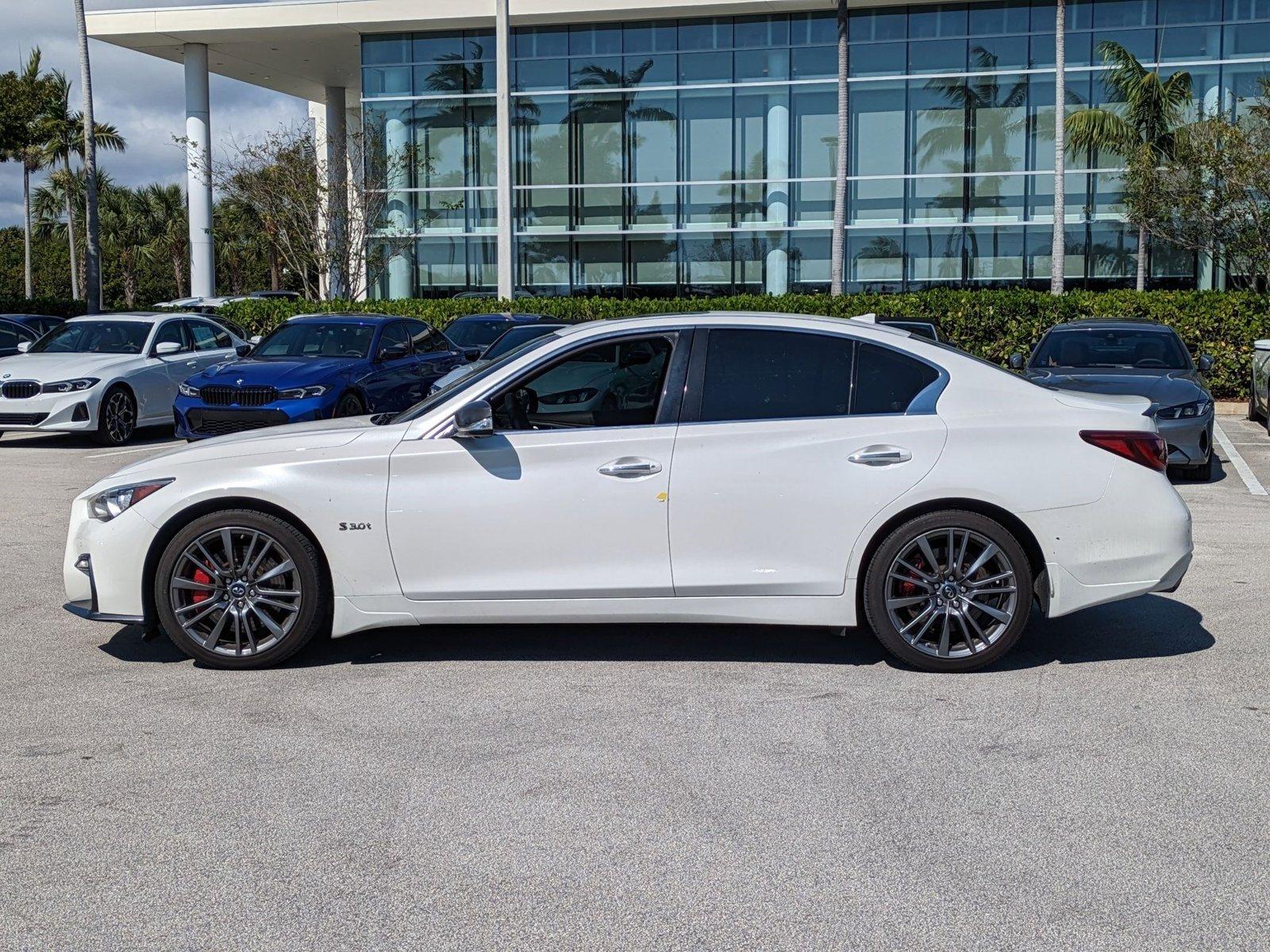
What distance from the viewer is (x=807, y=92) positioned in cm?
3472

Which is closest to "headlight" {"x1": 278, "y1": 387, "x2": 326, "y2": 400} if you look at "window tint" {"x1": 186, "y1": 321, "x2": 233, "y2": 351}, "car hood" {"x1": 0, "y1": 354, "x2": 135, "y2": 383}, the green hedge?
"car hood" {"x1": 0, "y1": 354, "x2": 135, "y2": 383}

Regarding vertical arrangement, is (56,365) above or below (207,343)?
below

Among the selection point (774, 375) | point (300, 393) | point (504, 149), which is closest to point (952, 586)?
point (774, 375)

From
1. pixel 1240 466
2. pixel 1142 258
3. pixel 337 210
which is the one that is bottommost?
pixel 1240 466

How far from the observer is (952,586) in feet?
20.7

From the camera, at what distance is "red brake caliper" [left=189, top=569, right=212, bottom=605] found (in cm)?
639

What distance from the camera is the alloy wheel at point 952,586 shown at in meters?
6.30

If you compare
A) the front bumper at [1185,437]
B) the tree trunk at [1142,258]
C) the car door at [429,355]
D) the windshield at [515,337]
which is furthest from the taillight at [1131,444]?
the tree trunk at [1142,258]

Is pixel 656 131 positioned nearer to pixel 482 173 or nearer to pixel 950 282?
pixel 482 173

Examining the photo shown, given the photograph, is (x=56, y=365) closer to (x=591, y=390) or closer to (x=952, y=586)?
(x=591, y=390)

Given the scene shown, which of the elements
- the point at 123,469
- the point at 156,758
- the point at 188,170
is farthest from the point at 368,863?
the point at 188,170

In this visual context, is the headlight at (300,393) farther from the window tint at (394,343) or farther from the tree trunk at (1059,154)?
the tree trunk at (1059,154)

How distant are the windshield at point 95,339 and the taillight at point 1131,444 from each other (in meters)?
14.1

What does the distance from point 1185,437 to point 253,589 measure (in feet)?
30.2
